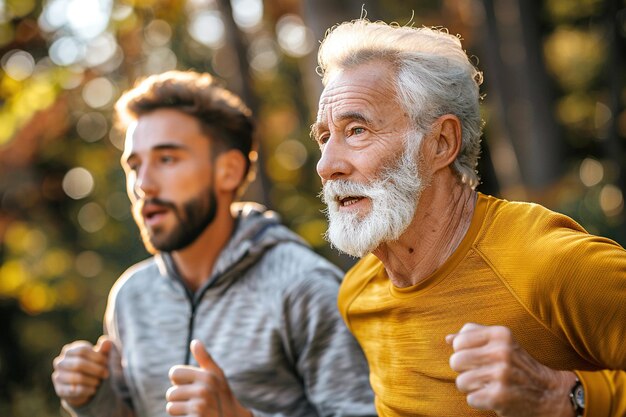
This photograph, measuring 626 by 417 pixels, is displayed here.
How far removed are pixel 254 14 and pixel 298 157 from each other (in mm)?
3508

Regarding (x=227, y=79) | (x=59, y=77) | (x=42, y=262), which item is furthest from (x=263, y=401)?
(x=227, y=79)

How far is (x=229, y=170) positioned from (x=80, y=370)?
986 mm

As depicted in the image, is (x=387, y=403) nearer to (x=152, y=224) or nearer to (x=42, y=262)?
(x=152, y=224)

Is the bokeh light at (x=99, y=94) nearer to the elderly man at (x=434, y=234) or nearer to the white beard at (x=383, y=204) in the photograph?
the elderly man at (x=434, y=234)

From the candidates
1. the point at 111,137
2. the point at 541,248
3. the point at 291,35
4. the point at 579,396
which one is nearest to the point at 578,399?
the point at 579,396

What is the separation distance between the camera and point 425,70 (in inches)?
94.1

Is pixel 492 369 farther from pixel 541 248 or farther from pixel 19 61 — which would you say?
pixel 19 61

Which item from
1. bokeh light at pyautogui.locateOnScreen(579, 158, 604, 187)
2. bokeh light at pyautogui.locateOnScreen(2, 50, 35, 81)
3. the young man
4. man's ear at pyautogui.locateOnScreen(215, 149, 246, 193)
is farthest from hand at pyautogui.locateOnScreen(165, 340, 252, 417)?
bokeh light at pyautogui.locateOnScreen(2, 50, 35, 81)

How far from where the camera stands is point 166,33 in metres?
15.8

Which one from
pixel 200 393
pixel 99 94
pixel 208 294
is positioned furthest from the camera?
pixel 99 94

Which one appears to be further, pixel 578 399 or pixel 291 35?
pixel 291 35

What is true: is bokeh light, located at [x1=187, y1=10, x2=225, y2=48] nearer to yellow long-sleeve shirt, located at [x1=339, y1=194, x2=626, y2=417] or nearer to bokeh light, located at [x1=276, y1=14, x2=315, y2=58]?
bokeh light, located at [x1=276, y1=14, x2=315, y2=58]

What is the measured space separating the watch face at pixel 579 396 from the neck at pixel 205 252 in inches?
70.3

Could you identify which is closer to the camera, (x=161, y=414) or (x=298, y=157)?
(x=161, y=414)
